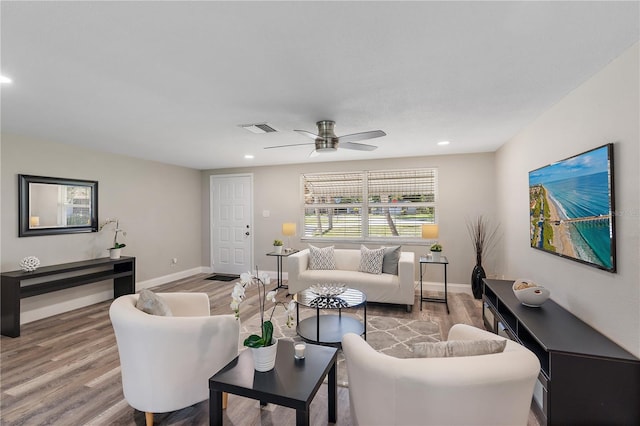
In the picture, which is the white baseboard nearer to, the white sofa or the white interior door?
the white interior door

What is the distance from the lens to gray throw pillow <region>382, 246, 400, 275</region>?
4254mm

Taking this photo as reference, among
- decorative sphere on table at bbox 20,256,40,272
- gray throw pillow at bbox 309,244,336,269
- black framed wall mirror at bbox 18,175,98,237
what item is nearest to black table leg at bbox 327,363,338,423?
gray throw pillow at bbox 309,244,336,269

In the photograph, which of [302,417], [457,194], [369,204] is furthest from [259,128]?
[457,194]

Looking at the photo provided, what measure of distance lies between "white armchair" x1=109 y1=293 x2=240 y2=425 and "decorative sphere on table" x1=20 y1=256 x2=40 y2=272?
2547mm

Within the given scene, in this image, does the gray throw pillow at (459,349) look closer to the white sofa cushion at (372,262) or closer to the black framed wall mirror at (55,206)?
the white sofa cushion at (372,262)

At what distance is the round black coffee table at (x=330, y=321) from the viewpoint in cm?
284

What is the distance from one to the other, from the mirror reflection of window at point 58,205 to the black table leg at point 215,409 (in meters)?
3.69

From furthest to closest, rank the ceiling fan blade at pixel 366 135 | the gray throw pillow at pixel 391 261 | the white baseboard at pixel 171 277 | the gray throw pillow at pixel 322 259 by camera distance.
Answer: the white baseboard at pixel 171 277 < the gray throw pillow at pixel 322 259 < the gray throw pillow at pixel 391 261 < the ceiling fan blade at pixel 366 135

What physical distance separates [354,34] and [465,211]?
4.06 metres

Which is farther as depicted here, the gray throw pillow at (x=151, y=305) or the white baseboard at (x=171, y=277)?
the white baseboard at (x=171, y=277)

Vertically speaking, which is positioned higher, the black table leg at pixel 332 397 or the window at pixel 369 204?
the window at pixel 369 204

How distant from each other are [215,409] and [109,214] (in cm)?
413

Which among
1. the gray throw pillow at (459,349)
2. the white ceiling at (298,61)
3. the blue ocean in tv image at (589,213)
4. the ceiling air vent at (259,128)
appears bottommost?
the gray throw pillow at (459,349)

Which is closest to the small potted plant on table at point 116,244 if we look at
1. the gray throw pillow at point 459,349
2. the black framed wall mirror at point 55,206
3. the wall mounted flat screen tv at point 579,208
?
the black framed wall mirror at point 55,206
